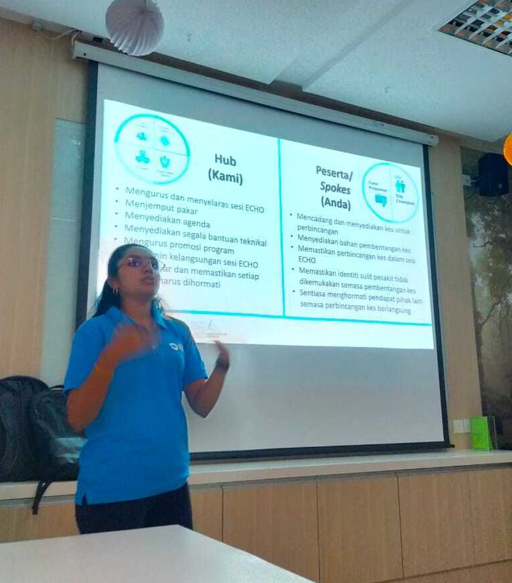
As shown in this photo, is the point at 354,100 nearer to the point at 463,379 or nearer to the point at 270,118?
the point at 270,118

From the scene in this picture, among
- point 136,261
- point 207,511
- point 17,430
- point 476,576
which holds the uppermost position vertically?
point 136,261

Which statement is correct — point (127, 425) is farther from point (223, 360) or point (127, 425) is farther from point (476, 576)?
point (476, 576)

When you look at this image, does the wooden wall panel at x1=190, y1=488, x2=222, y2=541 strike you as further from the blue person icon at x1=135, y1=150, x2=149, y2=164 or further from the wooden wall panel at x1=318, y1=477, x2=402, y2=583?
the blue person icon at x1=135, y1=150, x2=149, y2=164

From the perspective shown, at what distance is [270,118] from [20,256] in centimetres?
148

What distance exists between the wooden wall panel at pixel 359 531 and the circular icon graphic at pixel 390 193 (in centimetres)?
150

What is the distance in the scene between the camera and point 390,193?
3.27 meters

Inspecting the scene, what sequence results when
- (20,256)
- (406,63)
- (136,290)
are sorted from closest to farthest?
1. (136,290)
2. (20,256)
3. (406,63)

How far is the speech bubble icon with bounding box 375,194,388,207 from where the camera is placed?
321cm

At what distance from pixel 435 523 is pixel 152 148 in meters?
2.21

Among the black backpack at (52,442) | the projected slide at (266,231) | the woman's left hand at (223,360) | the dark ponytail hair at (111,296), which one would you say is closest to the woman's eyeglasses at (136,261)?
the dark ponytail hair at (111,296)

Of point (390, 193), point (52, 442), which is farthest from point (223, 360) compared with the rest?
point (390, 193)

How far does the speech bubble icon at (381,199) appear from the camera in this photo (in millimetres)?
3207

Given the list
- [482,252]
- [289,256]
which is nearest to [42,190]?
[289,256]

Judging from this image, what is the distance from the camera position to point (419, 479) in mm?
2619
